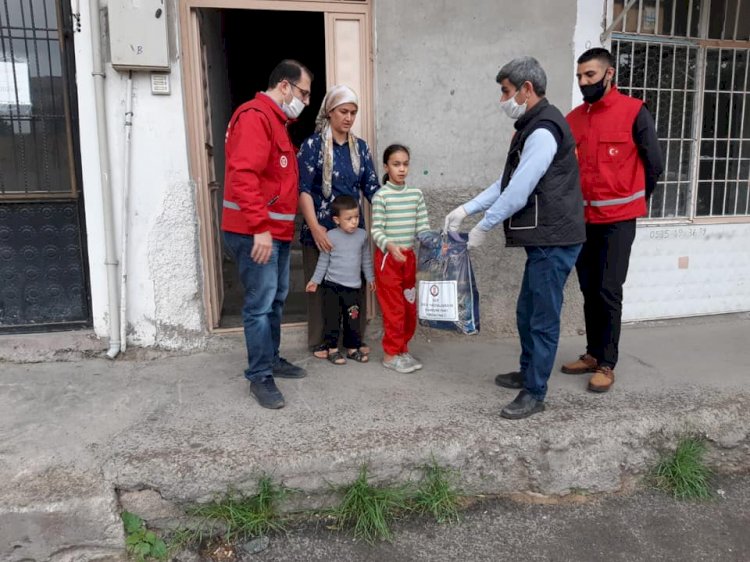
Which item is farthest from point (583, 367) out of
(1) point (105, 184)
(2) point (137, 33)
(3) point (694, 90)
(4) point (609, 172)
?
(2) point (137, 33)

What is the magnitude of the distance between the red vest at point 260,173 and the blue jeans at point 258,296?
0.09 meters

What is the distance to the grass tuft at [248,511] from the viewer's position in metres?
2.78

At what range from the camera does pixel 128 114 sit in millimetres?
3877

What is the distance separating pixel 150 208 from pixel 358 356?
66.5 inches

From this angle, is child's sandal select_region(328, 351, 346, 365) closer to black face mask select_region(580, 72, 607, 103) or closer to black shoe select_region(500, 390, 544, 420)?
black shoe select_region(500, 390, 544, 420)

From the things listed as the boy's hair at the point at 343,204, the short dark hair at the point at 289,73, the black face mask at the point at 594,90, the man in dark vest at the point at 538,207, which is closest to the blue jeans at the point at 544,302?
the man in dark vest at the point at 538,207

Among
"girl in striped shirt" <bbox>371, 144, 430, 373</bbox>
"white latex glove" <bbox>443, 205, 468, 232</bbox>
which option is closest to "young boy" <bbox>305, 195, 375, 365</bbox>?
"girl in striped shirt" <bbox>371, 144, 430, 373</bbox>

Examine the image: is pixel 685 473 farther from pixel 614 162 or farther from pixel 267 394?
pixel 267 394

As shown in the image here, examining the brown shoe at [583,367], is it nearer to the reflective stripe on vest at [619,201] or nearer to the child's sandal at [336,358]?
the reflective stripe on vest at [619,201]

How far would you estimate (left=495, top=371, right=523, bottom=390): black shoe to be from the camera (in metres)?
3.68

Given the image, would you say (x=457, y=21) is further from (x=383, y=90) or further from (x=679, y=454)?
(x=679, y=454)

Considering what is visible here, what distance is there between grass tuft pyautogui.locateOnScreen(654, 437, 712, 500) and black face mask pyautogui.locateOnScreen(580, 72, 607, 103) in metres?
1.93

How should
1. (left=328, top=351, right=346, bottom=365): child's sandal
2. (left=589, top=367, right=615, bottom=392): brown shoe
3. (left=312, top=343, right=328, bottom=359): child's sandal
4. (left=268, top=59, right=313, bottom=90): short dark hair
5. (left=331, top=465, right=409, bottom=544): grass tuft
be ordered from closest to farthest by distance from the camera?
(left=331, top=465, right=409, bottom=544): grass tuft → (left=268, top=59, right=313, bottom=90): short dark hair → (left=589, top=367, right=615, bottom=392): brown shoe → (left=328, top=351, right=346, bottom=365): child's sandal → (left=312, top=343, right=328, bottom=359): child's sandal

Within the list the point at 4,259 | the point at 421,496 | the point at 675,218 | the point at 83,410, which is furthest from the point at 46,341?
the point at 675,218
